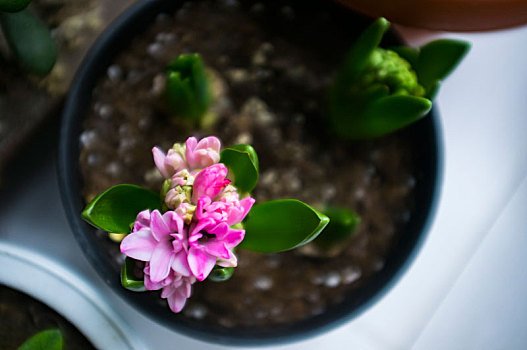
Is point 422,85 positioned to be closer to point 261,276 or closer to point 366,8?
point 366,8

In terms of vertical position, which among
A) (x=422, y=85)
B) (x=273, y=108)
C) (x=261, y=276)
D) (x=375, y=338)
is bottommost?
(x=375, y=338)

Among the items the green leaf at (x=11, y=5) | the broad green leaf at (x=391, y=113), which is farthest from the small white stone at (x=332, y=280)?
the green leaf at (x=11, y=5)

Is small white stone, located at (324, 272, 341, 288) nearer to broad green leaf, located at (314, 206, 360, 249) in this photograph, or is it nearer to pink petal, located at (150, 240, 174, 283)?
broad green leaf, located at (314, 206, 360, 249)

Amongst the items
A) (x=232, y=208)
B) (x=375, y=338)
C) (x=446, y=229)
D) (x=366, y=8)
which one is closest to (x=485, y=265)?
(x=446, y=229)

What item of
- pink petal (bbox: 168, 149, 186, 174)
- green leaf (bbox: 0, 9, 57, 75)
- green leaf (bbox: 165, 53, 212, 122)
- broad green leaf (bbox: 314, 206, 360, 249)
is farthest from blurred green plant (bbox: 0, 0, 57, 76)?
broad green leaf (bbox: 314, 206, 360, 249)

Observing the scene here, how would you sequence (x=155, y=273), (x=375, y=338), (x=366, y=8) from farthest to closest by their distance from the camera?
1. (x=375, y=338)
2. (x=366, y=8)
3. (x=155, y=273)

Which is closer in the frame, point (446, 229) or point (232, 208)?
point (232, 208)

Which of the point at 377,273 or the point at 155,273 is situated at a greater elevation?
the point at 155,273
